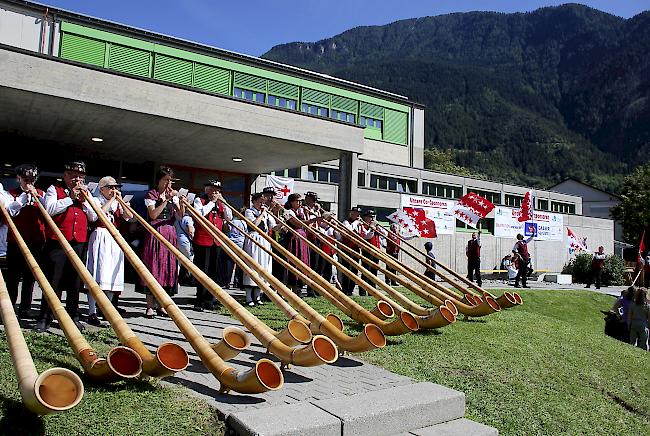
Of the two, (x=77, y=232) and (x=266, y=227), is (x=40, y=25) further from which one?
(x=77, y=232)

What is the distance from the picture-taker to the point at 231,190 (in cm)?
1919

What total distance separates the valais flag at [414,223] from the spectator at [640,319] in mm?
7911

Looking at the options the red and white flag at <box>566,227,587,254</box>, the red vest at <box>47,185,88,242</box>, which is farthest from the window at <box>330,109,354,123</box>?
the red vest at <box>47,185,88,242</box>

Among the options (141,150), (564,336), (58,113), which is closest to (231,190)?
(141,150)

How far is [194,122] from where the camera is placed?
1160cm

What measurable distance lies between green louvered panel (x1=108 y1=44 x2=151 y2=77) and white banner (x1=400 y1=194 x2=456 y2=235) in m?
15.3

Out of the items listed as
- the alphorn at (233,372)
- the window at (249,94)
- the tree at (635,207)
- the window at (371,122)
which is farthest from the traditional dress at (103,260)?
the tree at (635,207)

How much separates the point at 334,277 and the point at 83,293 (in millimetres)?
5473

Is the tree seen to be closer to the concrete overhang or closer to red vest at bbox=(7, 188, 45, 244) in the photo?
the concrete overhang

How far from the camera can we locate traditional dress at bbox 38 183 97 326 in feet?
16.8

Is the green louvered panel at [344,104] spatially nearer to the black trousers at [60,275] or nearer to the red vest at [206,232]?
the red vest at [206,232]

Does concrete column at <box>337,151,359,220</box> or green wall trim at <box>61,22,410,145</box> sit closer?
concrete column at <box>337,151,359,220</box>

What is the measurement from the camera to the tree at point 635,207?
150ft

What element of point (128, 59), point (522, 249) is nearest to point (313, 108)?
point (128, 59)
